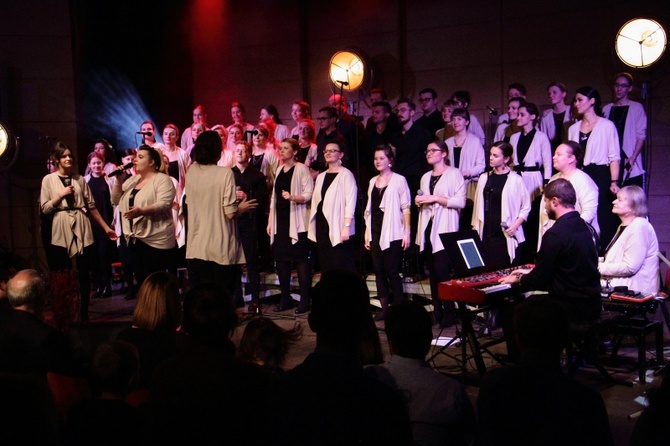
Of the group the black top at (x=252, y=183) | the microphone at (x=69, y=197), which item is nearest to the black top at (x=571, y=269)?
the black top at (x=252, y=183)

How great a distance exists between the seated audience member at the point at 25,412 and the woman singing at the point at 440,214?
5.24 meters

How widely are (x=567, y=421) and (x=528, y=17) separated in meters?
8.38

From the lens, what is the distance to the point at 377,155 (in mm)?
7375

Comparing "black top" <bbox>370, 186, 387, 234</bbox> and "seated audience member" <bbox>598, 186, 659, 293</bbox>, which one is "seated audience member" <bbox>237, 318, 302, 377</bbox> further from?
"black top" <bbox>370, 186, 387, 234</bbox>

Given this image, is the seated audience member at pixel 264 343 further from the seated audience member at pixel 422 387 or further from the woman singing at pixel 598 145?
the woman singing at pixel 598 145

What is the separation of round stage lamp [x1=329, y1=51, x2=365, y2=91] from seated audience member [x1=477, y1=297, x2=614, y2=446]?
27.6 feet

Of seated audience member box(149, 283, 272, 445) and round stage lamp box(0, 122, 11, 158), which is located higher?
round stage lamp box(0, 122, 11, 158)

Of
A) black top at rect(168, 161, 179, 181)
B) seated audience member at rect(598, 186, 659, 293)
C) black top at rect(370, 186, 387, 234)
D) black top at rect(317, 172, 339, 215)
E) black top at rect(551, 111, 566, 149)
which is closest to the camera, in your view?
seated audience member at rect(598, 186, 659, 293)

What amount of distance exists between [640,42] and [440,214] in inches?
127

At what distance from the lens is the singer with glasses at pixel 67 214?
6.88m

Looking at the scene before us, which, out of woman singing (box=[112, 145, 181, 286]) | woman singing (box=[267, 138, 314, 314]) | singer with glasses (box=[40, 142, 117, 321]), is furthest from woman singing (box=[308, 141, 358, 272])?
singer with glasses (box=[40, 142, 117, 321])

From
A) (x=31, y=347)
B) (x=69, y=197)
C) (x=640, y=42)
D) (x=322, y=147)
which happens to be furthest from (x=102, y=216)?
(x=640, y=42)

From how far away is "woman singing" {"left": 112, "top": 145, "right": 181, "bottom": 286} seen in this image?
611cm

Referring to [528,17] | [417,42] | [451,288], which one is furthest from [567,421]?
[417,42]
